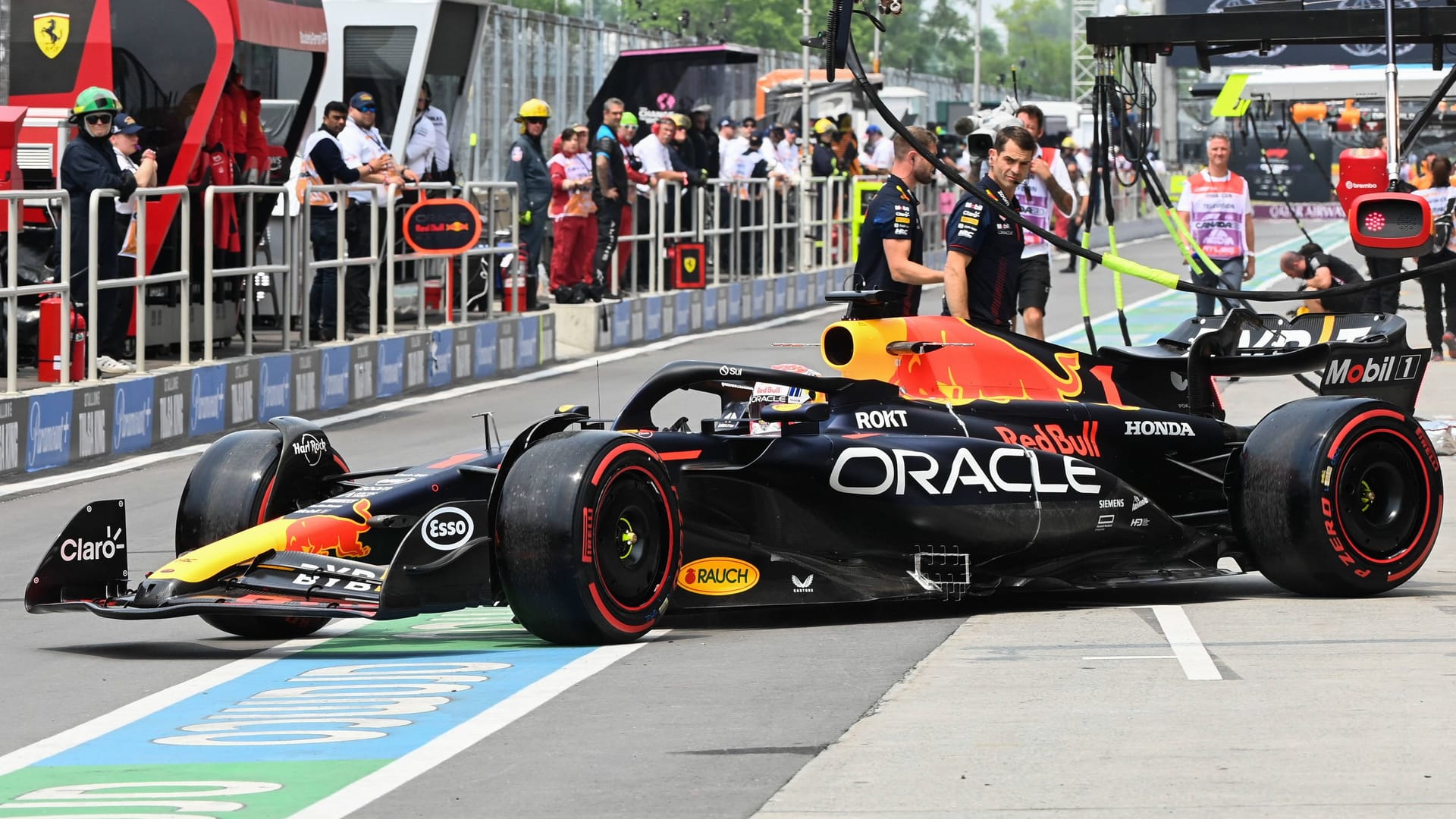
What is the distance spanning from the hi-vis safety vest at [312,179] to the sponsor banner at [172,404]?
7.49 ft

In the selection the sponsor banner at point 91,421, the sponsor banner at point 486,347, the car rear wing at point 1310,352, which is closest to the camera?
the car rear wing at point 1310,352

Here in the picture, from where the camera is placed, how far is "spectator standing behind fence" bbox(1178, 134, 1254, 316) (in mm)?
18109

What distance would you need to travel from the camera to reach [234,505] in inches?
330

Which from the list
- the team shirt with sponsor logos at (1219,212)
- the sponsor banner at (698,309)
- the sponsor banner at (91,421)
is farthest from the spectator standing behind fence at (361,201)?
the team shirt with sponsor logos at (1219,212)

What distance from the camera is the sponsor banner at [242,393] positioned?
619 inches

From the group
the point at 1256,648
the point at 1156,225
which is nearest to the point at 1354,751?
the point at 1256,648

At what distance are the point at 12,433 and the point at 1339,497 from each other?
7700mm

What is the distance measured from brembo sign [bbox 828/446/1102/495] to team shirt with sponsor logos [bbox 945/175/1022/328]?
2.24 m

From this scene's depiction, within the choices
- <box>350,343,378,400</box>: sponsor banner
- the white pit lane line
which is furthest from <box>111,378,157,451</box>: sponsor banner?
the white pit lane line

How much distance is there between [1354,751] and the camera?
5.99 metres

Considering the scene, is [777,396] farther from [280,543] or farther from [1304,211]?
[1304,211]

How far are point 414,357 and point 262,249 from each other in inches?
68.0

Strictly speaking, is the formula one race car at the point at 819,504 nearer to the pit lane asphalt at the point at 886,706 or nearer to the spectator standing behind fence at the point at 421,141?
the pit lane asphalt at the point at 886,706

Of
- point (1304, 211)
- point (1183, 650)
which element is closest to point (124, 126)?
point (1183, 650)
